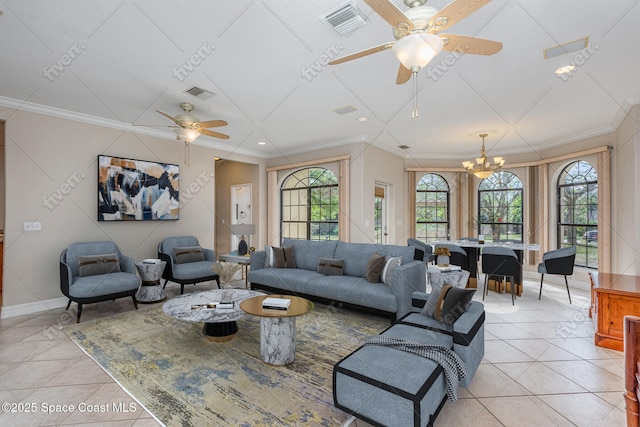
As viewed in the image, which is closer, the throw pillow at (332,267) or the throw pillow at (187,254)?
the throw pillow at (332,267)

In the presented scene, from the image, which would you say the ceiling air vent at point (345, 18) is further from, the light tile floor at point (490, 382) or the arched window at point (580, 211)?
the arched window at point (580, 211)

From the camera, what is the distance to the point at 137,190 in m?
4.96

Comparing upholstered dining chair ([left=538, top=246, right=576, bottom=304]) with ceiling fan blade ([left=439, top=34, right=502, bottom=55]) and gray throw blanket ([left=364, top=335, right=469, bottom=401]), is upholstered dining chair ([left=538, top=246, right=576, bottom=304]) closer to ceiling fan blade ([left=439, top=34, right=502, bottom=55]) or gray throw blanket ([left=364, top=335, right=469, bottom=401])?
gray throw blanket ([left=364, top=335, right=469, bottom=401])

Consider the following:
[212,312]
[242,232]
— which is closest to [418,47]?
[212,312]

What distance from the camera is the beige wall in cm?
391

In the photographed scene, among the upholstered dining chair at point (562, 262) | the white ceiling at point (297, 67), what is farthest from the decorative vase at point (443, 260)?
the white ceiling at point (297, 67)

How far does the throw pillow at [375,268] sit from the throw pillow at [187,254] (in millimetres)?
2860

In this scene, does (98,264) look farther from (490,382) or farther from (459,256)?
(459,256)

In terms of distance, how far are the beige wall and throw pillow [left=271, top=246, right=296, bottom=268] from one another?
2291 mm

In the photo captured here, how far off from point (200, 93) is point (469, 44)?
9.88 ft

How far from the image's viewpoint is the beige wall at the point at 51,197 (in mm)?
3912

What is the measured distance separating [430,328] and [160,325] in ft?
9.57

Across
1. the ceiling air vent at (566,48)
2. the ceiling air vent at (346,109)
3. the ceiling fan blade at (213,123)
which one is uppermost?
the ceiling air vent at (346,109)

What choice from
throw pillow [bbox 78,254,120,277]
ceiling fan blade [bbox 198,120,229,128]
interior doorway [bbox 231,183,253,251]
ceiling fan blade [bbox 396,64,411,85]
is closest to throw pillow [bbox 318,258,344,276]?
ceiling fan blade [bbox 198,120,229,128]
